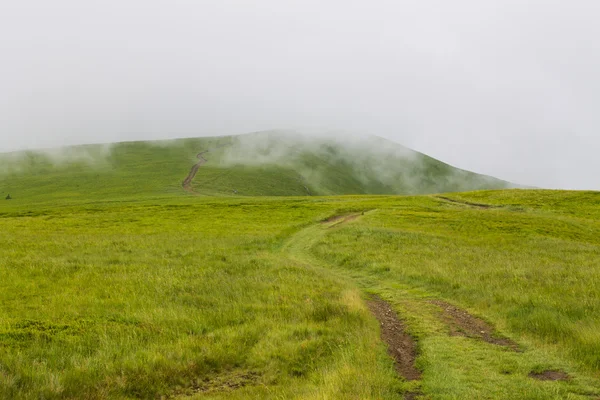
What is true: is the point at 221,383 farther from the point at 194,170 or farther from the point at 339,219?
the point at 194,170

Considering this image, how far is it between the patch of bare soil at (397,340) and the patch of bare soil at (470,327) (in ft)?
6.05

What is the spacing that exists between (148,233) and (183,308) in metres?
28.5

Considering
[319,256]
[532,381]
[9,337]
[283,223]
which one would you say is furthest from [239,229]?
[532,381]

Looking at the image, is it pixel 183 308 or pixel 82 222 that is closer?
pixel 183 308

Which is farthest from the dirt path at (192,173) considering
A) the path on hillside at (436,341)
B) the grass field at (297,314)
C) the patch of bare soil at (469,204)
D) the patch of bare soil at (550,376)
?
the patch of bare soil at (550,376)

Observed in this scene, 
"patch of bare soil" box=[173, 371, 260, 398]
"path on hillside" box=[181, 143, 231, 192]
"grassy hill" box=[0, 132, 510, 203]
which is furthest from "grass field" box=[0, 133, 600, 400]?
"grassy hill" box=[0, 132, 510, 203]

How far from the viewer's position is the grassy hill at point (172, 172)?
3981 inches

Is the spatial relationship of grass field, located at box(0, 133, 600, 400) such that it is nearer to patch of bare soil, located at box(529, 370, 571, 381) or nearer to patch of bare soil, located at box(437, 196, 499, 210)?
patch of bare soil, located at box(529, 370, 571, 381)

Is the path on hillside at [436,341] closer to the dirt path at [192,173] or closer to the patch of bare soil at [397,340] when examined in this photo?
the patch of bare soil at [397,340]

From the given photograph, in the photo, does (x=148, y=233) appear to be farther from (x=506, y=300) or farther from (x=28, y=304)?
(x=506, y=300)

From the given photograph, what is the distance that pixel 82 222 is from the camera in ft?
164

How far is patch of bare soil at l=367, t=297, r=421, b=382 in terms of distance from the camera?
10.4m

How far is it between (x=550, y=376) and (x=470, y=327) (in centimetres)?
423

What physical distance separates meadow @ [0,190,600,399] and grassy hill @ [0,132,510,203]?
2554 inches
